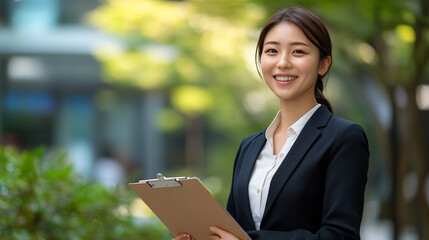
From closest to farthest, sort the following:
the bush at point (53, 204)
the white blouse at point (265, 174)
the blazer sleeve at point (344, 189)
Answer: the blazer sleeve at point (344, 189) < the white blouse at point (265, 174) < the bush at point (53, 204)

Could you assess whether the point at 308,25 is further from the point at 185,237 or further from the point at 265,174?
the point at 185,237

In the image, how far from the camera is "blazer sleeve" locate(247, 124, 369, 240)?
79.0 inches

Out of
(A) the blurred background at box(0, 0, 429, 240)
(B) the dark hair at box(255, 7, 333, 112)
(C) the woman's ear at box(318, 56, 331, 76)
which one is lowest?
(A) the blurred background at box(0, 0, 429, 240)

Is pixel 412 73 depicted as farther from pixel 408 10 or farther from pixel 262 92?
pixel 262 92

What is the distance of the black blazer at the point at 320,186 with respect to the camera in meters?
2.02

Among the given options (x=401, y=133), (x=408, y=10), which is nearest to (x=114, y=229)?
(x=408, y=10)

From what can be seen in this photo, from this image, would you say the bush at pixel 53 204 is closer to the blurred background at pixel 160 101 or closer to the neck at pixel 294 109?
the blurred background at pixel 160 101

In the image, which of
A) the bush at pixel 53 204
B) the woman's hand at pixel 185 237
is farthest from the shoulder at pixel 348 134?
the bush at pixel 53 204

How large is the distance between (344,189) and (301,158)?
0.18 m

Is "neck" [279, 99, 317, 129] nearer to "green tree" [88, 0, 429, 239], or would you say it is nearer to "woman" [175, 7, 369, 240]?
"woman" [175, 7, 369, 240]

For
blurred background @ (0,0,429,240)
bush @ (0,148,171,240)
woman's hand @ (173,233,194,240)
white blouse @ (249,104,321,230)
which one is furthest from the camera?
blurred background @ (0,0,429,240)

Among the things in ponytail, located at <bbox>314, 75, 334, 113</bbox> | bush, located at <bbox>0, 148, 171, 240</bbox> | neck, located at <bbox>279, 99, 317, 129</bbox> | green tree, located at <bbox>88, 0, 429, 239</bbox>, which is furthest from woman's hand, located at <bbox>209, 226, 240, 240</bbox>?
green tree, located at <bbox>88, 0, 429, 239</bbox>

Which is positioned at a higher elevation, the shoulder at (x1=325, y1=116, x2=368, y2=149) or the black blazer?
the shoulder at (x1=325, y1=116, x2=368, y2=149)

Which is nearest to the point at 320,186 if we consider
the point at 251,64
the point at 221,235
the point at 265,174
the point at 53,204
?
the point at 265,174
